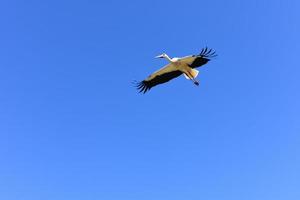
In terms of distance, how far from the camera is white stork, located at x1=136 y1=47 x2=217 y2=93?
1694 inches

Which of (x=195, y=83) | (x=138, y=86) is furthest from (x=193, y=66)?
(x=138, y=86)

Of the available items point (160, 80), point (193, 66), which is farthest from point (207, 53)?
point (160, 80)

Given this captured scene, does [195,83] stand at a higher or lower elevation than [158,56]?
lower

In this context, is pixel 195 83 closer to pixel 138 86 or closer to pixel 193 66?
pixel 193 66

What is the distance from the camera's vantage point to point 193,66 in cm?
4362

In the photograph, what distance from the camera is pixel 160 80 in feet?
151

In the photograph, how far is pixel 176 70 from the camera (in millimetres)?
45094

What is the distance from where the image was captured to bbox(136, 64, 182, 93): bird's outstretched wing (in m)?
45.2

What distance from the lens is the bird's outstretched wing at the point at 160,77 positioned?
45250 millimetres

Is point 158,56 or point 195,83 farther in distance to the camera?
point 158,56

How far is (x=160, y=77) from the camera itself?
151 feet

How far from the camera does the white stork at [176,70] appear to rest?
4303cm

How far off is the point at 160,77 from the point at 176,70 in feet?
4.48

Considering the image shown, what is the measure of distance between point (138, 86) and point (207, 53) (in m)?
5.47
